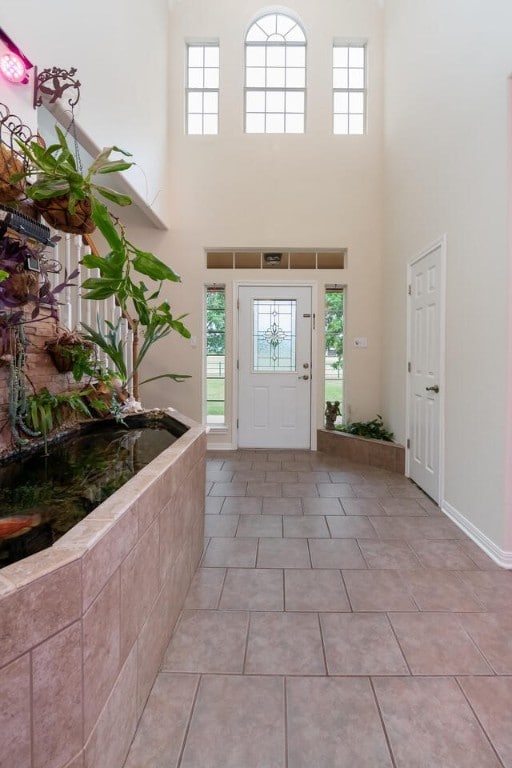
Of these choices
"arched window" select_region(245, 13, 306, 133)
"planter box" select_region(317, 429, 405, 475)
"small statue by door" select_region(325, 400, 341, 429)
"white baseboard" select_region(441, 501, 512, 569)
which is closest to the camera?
"white baseboard" select_region(441, 501, 512, 569)

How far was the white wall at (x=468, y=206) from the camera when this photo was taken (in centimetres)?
230

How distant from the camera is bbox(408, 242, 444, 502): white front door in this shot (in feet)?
10.4

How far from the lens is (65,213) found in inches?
71.7

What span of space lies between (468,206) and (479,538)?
2045 mm

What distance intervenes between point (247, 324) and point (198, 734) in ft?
13.6

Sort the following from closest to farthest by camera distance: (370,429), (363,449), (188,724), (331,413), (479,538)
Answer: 1. (188,724)
2. (479,538)
3. (363,449)
4. (370,429)
5. (331,413)

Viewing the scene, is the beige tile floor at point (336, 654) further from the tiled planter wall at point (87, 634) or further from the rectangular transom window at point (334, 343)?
the rectangular transom window at point (334, 343)

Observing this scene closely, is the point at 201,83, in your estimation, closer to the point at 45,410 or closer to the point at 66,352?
the point at 66,352

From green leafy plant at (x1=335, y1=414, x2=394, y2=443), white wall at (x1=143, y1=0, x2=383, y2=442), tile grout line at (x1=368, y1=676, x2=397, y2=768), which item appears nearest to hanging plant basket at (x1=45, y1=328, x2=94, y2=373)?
tile grout line at (x1=368, y1=676, x2=397, y2=768)

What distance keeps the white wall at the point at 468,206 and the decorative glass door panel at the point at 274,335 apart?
153 centimetres

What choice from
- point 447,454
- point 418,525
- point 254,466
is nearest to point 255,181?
point 254,466

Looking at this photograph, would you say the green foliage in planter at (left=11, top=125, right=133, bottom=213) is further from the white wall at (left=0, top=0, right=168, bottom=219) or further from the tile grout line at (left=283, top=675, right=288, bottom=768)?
the tile grout line at (left=283, top=675, right=288, bottom=768)

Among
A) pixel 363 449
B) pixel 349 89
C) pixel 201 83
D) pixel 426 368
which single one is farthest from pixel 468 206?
pixel 201 83

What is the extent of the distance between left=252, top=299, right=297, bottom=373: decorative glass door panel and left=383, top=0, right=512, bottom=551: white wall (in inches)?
60.3
